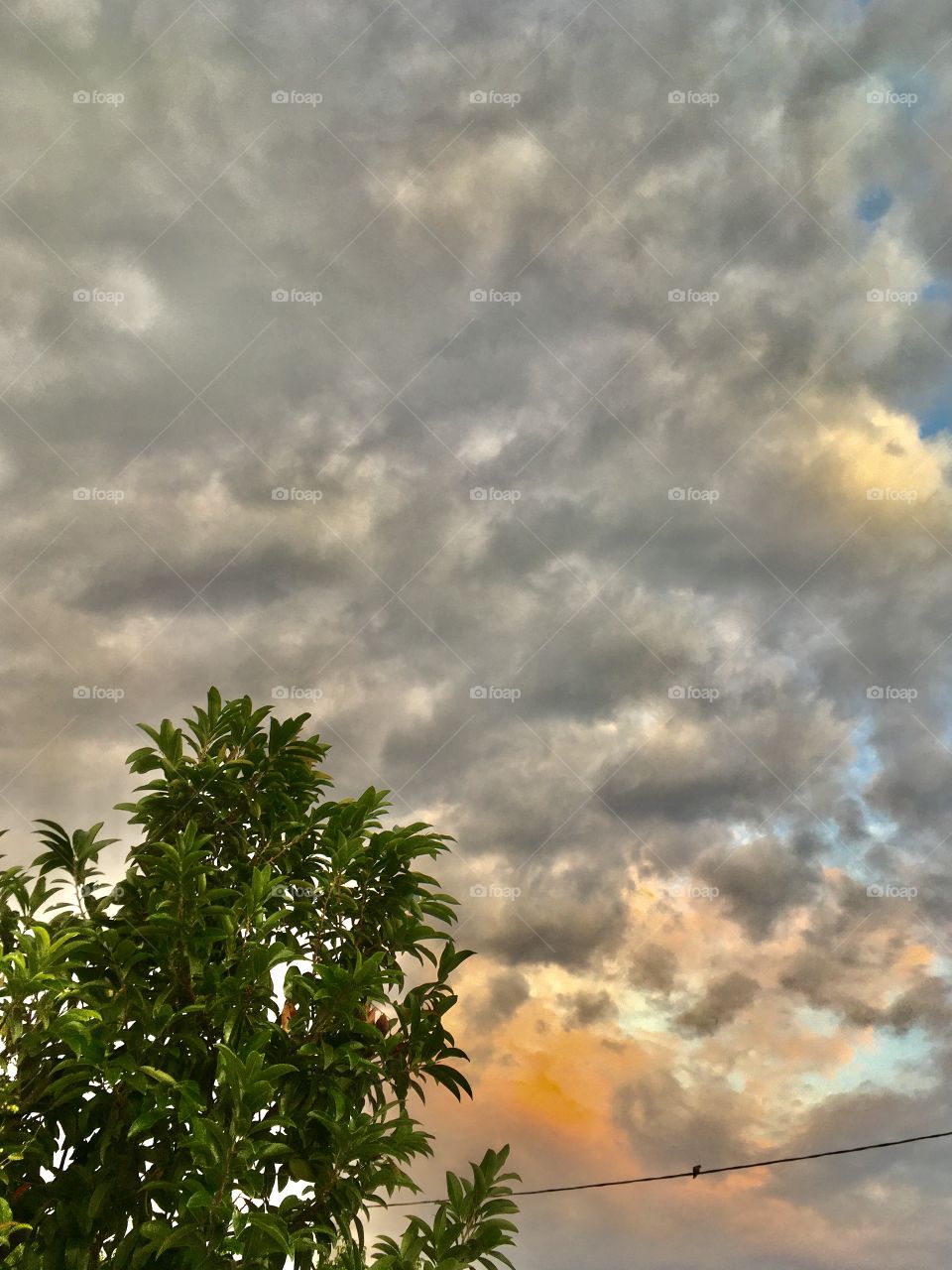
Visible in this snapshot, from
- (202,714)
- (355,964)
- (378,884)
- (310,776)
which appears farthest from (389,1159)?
(202,714)

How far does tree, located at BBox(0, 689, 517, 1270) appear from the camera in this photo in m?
3.41

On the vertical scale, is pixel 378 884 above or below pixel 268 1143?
above

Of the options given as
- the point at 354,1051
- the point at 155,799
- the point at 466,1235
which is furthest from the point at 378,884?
the point at 466,1235

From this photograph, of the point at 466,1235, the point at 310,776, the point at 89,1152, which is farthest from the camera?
the point at 310,776

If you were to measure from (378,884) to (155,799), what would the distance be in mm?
989

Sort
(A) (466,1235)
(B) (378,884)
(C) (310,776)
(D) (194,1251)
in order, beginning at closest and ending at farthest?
(D) (194,1251), (A) (466,1235), (B) (378,884), (C) (310,776)

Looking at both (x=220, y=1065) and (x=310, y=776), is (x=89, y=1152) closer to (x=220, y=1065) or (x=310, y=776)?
(x=220, y=1065)

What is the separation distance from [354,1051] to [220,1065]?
57 cm

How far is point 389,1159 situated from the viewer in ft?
12.6

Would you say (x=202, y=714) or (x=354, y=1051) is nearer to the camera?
(x=354, y=1051)

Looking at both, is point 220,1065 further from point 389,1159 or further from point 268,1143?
point 389,1159

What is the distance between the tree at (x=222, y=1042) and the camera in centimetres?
341

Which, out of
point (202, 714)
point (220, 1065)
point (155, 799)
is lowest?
point (220, 1065)

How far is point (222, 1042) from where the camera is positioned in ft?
12.3
